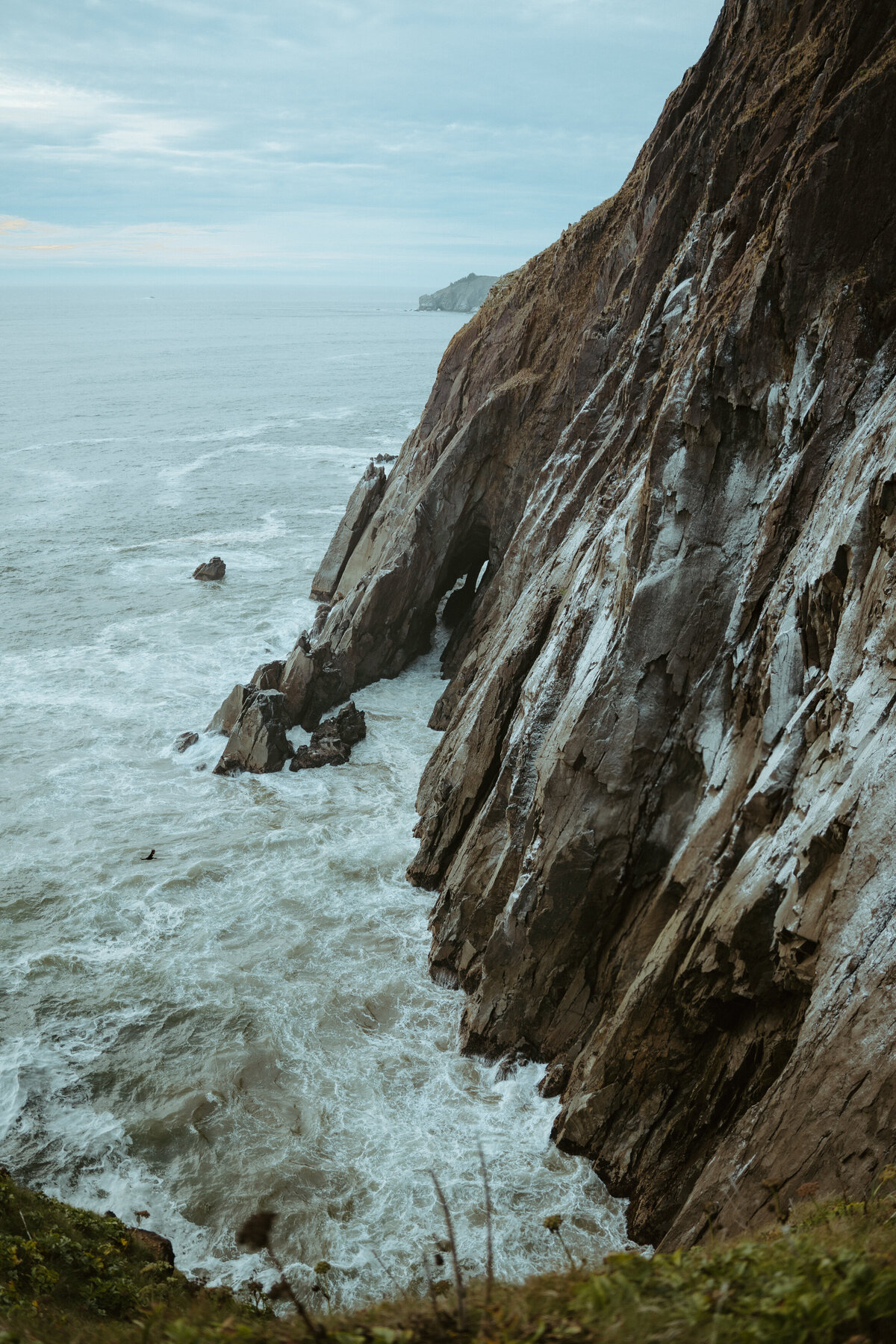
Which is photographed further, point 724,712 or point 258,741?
point 258,741

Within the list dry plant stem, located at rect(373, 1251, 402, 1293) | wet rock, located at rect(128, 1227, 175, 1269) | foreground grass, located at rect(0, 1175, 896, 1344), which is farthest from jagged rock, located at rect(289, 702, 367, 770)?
foreground grass, located at rect(0, 1175, 896, 1344)

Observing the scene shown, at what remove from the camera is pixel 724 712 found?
14.5 meters

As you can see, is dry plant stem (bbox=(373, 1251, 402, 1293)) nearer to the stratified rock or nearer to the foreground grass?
the foreground grass

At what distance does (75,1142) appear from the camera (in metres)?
15.8

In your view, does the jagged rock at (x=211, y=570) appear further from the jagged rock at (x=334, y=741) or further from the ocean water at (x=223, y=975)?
the jagged rock at (x=334, y=741)

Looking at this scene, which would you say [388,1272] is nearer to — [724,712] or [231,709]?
[724,712]

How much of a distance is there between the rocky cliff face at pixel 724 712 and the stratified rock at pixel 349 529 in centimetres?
1838

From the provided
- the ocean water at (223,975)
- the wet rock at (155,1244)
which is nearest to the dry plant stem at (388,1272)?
the ocean water at (223,975)

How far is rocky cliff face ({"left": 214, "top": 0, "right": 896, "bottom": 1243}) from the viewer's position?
10.5m

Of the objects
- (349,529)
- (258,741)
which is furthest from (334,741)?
(349,529)

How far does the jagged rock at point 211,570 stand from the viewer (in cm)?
4616

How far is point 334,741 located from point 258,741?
2.66m

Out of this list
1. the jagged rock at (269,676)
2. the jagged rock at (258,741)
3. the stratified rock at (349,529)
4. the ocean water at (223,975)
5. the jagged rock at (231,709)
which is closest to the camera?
the ocean water at (223,975)

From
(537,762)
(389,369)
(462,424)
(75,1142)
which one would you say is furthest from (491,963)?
(389,369)
